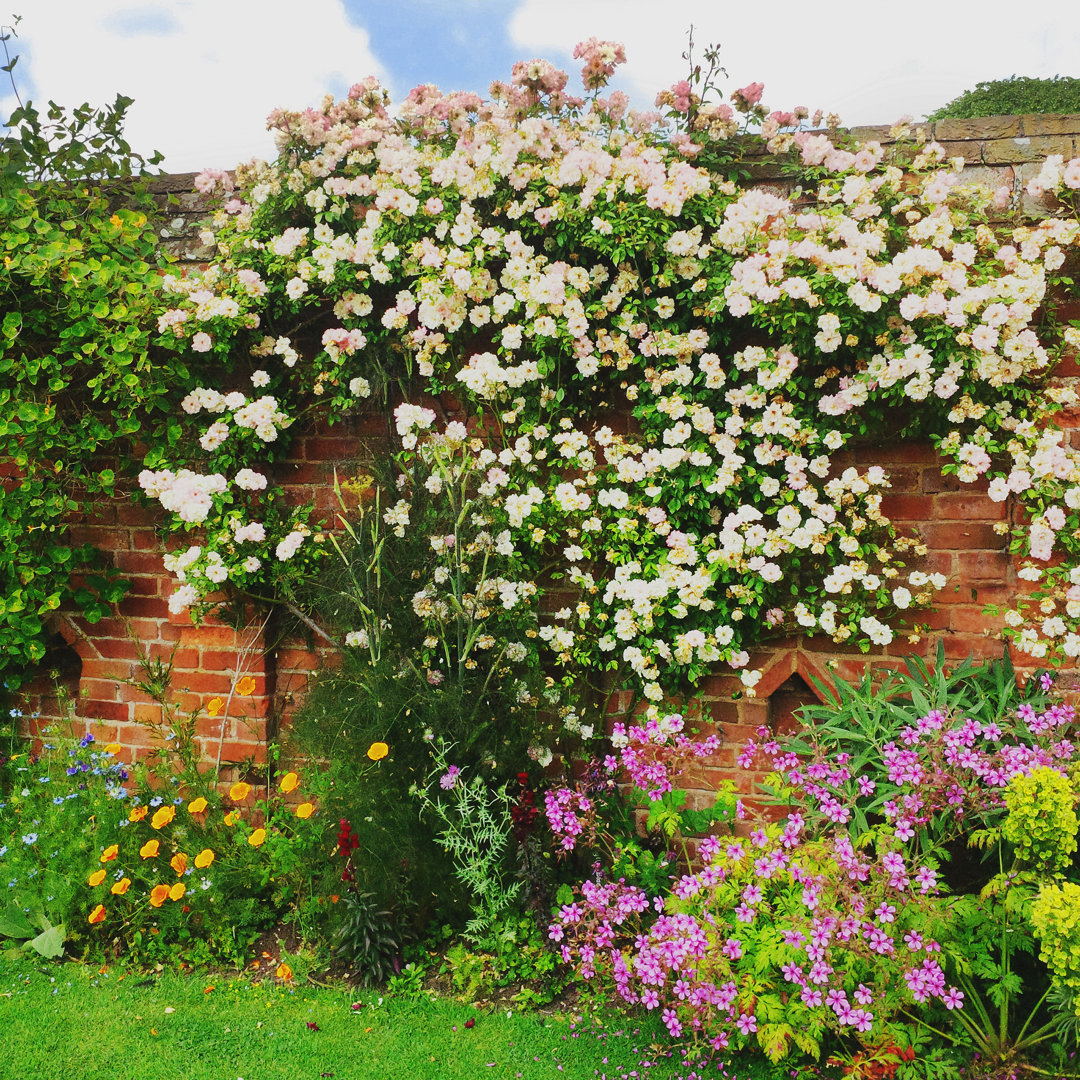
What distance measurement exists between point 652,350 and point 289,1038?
2.63 m

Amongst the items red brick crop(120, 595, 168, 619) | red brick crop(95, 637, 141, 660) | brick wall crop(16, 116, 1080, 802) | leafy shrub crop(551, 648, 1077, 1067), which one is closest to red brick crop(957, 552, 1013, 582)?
brick wall crop(16, 116, 1080, 802)

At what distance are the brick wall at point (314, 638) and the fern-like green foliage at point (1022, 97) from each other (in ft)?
15.4

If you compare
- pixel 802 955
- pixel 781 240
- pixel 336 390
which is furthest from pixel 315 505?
pixel 802 955

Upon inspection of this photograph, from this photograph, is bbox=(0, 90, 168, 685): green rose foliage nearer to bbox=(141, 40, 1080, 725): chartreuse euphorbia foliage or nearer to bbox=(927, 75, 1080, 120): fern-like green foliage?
bbox=(141, 40, 1080, 725): chartreuse euphorbia foliage

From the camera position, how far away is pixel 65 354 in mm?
4039

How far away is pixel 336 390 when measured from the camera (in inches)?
148

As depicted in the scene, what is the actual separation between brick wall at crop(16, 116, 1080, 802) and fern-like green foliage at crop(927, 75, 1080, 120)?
468 centimetres

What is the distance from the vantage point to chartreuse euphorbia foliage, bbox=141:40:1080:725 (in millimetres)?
3027

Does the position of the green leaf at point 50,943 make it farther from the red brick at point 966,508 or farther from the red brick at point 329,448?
the red brick at point 966,508

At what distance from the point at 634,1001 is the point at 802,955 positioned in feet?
2.04

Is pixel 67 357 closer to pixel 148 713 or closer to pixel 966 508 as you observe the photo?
pixel 148 713

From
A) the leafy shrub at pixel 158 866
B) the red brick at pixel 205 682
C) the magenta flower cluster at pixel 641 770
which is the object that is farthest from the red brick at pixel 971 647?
the red brick at pixel 205 682

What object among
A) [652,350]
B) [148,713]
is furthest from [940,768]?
[148,713]

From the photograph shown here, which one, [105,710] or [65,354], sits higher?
[65,354]
